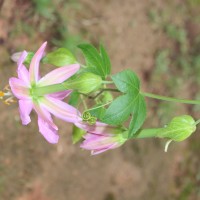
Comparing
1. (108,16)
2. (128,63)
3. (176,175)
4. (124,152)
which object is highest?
(108,16)

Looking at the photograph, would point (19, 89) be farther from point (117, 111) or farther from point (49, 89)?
point (117, 111)

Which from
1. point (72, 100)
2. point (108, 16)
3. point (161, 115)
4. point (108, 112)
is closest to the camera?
point (108, 112)

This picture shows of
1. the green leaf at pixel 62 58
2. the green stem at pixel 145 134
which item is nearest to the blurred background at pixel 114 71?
the green leaf at pixel 62 58

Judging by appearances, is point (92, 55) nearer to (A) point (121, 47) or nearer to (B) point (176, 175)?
(A) point (121, 47)

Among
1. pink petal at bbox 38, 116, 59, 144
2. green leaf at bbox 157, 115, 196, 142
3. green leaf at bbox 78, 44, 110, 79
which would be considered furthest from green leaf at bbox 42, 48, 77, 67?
green leaf at bbox 157, 115, 196, 142

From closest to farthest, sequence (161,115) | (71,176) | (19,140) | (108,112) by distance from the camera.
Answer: (108,112), (19,140), (71,176), (161,115)

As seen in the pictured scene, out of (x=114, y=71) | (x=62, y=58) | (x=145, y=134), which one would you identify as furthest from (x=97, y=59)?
(x=114, y=71)

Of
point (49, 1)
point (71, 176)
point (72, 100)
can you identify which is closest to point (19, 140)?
point (71, 176)
